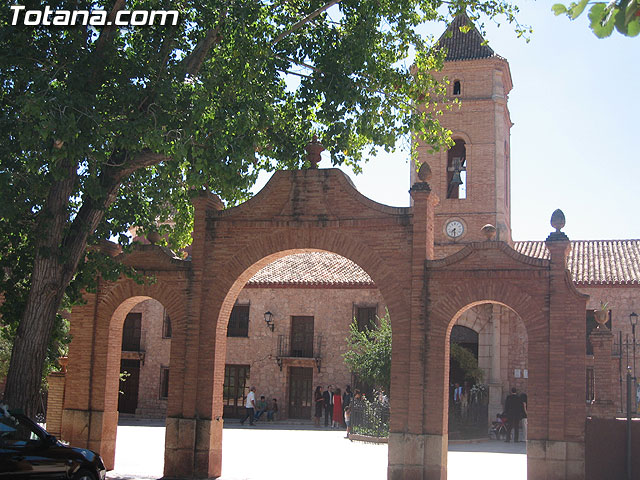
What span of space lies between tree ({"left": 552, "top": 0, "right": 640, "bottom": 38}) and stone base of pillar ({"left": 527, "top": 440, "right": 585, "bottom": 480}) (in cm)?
1054

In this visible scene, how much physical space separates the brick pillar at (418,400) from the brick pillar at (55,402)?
6751mm

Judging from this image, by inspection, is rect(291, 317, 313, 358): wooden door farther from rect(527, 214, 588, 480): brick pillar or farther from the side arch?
rect(527, 214, 588, 480): brick pillar

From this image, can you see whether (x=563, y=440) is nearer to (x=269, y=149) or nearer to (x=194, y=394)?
(x=194, y=394)

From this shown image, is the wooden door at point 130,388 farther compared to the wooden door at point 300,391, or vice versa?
the wooden door at point 130,388

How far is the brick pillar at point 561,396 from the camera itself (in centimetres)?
1284

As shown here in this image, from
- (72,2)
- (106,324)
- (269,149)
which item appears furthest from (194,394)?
(72,2)

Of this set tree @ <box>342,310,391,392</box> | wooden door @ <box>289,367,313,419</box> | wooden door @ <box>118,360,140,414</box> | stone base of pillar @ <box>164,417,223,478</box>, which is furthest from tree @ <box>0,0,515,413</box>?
wooden door @ <box>118,360,140,414</box>

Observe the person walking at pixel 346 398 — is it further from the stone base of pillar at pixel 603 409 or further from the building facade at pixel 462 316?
the stone base of pillar at pixel 603 409

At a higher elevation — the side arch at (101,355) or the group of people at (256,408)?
the side arch at (101,355)

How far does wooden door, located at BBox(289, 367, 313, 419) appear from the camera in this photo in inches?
1193

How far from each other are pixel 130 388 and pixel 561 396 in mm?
22377

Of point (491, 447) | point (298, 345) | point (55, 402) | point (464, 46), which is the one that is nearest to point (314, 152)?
point (55, 402)

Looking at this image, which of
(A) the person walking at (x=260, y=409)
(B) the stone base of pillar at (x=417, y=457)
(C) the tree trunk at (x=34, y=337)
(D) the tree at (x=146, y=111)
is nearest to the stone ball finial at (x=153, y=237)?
(D) the tree at (x=146, y=111)

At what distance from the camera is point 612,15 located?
3.60 meters
